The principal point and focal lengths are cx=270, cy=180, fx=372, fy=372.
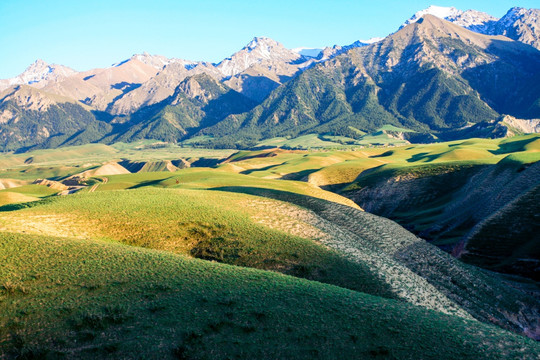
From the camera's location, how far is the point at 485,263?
56375 millimetres

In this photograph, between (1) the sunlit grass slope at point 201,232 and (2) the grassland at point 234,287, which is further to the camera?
(1) the sunlit grass slope at point 201,232

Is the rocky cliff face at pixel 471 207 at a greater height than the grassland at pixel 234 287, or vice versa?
the grassland at pixel 234 287

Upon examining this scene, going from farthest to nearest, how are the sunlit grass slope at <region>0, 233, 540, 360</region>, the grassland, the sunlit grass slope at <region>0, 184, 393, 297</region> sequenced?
the sunlit grass slope at <region>0, 184, 393, 297</region>, the grassland, the sunlit grass slope at <region>0, 233, 540, 360</region>

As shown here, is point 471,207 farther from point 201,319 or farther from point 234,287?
point 201,319

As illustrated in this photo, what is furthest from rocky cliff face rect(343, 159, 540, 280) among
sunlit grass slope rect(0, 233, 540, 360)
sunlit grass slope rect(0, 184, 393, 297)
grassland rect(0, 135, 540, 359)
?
sunlit grass slope rect(0, 233, 540, 360)

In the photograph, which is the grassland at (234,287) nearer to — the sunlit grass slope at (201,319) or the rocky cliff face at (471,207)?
the sunlit grass slope at (201,319)

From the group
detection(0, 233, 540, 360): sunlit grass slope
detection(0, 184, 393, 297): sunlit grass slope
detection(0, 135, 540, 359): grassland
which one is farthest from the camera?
detection(0, 184, 393, 297): sunlit grass slope

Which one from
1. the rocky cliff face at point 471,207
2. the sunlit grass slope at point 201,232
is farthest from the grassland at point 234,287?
the rocky cliff face at point 471,207

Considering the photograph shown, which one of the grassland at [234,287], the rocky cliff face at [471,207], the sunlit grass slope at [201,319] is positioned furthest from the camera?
the rocky cliff face at [471,207]

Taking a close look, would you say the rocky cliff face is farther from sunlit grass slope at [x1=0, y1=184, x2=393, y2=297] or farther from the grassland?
sunlit grass slope at [x1=0, y1=184, x2=393, y2=297]

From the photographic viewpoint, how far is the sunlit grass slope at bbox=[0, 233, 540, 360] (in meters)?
21.2

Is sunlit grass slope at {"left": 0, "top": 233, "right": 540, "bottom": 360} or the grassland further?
the grassland

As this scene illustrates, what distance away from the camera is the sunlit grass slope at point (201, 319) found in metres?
21.2

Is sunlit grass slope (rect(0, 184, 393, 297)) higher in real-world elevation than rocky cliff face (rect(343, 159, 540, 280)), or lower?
higher
